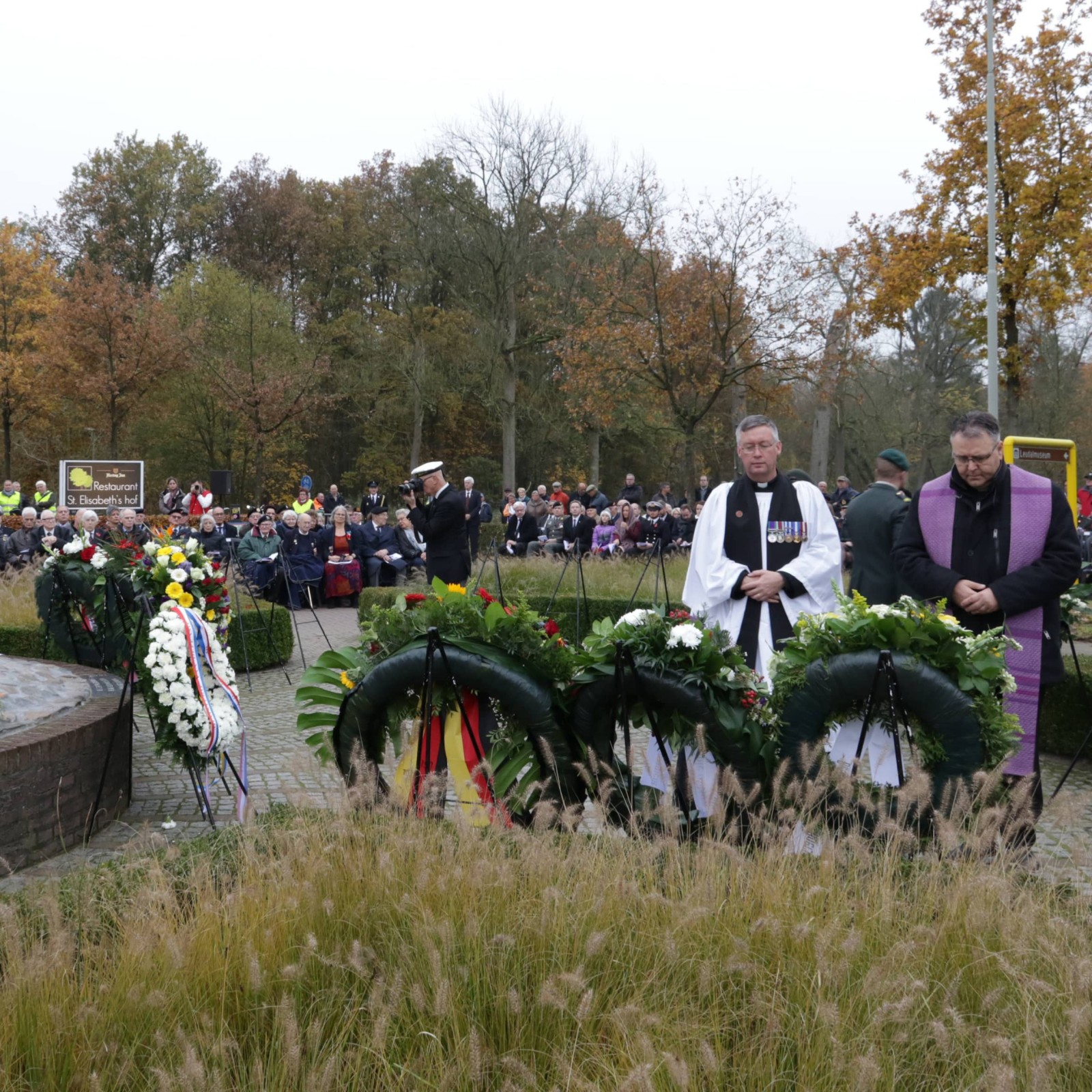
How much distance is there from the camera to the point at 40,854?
5.61 metres

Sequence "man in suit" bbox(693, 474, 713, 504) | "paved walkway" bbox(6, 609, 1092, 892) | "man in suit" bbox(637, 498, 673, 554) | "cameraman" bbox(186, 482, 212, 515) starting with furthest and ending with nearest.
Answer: "man in suit" bbox(693, 474, 713, 504) < "cameraman" bbox(186, 482, 212, 515) < "man in suit" bbox(637, 498, 673, 554) < "paved walkway" bbox(6, 609, 1092, 892)

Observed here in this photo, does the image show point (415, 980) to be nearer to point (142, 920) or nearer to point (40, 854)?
point (142, 920)

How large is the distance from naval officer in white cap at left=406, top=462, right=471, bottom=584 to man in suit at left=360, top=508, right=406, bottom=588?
7396 mm

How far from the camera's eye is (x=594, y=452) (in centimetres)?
4103

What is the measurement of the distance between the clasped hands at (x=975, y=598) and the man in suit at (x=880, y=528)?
3076 millimetres

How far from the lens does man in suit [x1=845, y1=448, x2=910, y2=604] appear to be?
8.52 meters

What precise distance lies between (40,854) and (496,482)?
38.3 m

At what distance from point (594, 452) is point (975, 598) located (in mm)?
35876

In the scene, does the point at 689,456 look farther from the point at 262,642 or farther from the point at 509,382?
the point at 262,642

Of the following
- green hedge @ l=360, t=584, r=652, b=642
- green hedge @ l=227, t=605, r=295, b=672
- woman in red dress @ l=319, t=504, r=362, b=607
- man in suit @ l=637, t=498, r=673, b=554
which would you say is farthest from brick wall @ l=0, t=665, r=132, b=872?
man in suit @ l=637, t=498, r=673, b=554

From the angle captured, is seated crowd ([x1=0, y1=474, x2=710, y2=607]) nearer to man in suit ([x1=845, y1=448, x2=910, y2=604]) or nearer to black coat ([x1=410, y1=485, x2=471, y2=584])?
black coat ([x1=410, y1=485, x2=471, y2=584])

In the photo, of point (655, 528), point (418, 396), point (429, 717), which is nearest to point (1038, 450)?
point (655, 528)

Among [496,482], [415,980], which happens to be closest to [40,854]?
[415,980]

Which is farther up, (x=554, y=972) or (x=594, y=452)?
(x=594, y=452)
